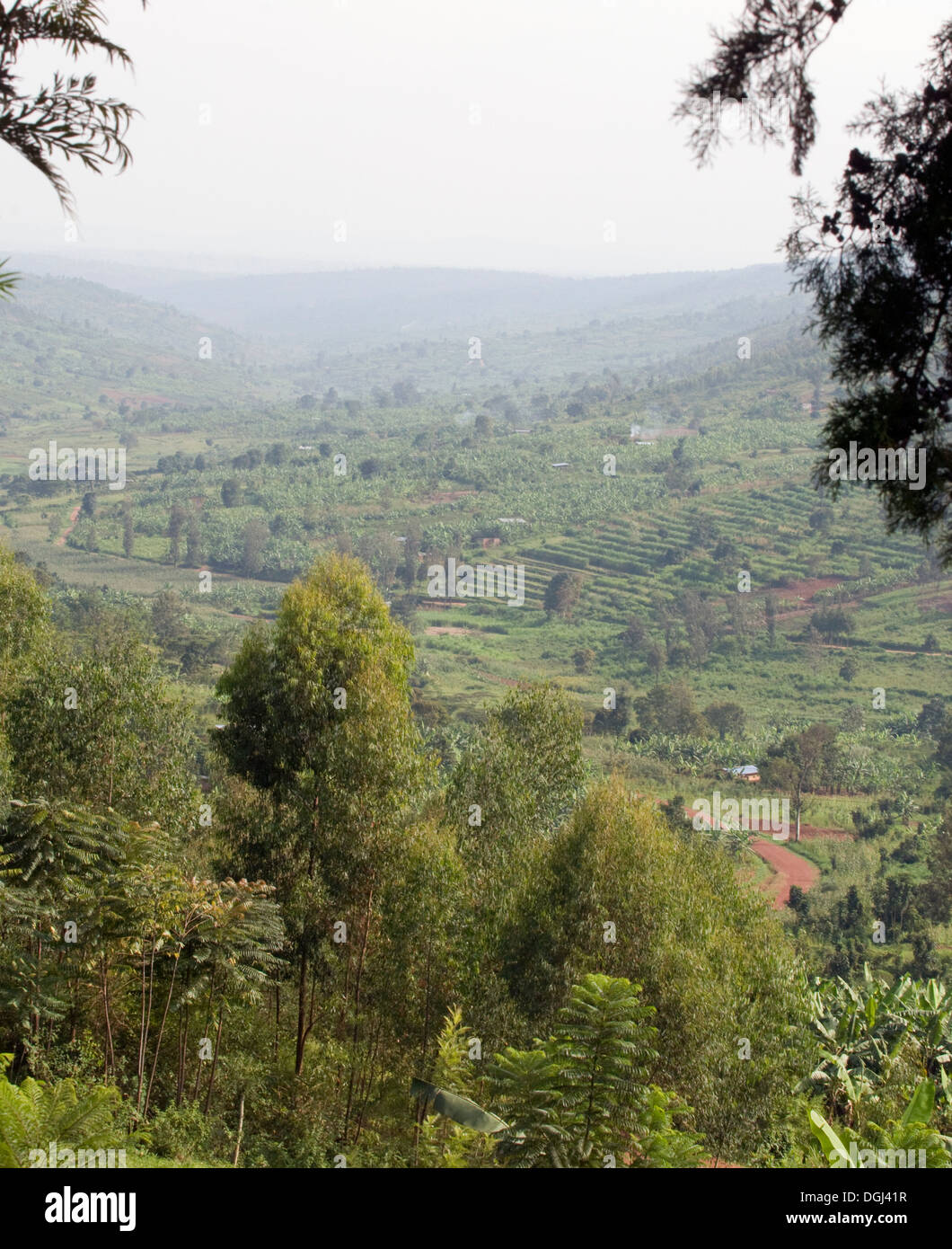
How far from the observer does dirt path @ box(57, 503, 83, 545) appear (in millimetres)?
83750

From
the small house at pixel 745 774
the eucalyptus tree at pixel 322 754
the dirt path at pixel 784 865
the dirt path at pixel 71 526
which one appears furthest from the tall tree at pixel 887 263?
the dirt path at pixel 71 526

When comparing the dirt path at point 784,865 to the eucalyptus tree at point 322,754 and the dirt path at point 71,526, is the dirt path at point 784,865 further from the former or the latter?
the dirt path at point 71,526

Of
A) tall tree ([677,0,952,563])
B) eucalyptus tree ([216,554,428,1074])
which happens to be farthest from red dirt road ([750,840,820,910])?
tall tree ([677,0,952,563])

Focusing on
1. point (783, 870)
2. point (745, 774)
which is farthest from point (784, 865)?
point (745, 774)

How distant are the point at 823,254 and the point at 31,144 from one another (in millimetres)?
3221

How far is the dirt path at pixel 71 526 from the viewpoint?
8375 cm

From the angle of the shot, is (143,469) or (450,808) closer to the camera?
(450,808)

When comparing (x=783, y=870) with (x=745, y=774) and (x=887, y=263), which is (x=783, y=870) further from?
(x=887, y=263)

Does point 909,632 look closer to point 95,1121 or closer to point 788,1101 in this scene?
point 788,1101

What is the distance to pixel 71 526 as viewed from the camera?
290 ft

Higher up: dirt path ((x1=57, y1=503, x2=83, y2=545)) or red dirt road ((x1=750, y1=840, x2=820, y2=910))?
dirt path ((x1=57, y1=503, x2=83, y2=545))

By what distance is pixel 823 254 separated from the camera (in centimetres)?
480

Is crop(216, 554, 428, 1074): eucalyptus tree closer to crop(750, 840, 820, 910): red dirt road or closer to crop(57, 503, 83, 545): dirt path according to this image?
crop(750, 840, 820, 910): red dirt road

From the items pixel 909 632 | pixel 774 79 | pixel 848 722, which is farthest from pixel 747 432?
pixel 774 79
